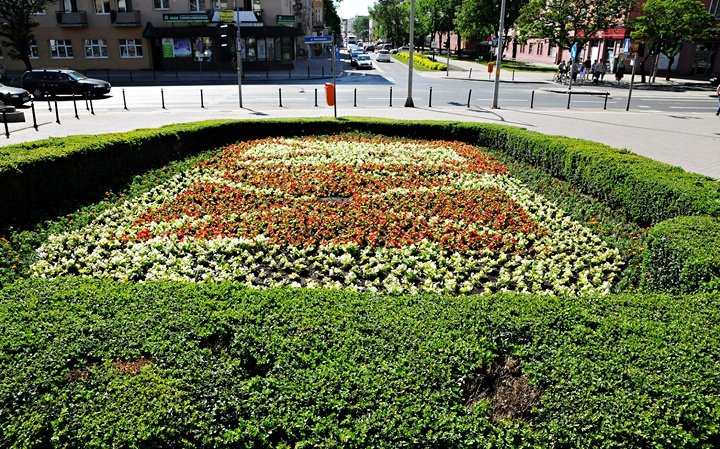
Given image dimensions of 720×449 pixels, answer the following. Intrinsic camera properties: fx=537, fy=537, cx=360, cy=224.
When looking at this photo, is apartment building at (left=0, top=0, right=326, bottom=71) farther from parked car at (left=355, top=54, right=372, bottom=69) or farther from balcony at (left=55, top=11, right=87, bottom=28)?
parked car at (left=355, top=54, right=372, bottom=69)

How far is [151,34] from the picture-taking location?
150 ft

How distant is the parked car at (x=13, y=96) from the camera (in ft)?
83.2

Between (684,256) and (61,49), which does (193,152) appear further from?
(61,49)

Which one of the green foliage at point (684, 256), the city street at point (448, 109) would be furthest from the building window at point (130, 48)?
the green foliage at point (684, 256)

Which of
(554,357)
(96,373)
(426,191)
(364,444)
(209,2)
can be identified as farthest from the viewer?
(209,2)

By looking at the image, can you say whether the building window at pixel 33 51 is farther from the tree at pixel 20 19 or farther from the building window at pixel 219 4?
the building window at pixel 219 4

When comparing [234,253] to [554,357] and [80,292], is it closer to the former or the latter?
[80,292]

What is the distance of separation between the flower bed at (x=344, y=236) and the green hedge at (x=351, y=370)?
92.7 inches

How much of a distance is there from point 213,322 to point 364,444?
6.35 ft

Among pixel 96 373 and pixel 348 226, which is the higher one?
pixel 96 373

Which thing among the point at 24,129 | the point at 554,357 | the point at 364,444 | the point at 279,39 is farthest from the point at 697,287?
the point at 279,39

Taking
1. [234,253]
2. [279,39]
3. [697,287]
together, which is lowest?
[234,253]

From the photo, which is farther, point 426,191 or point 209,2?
point 209,2

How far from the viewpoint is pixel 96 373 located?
390 centimetres
